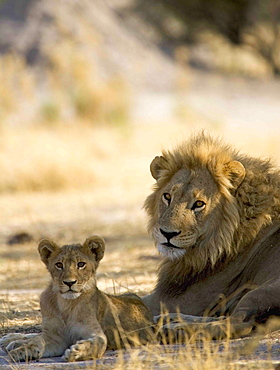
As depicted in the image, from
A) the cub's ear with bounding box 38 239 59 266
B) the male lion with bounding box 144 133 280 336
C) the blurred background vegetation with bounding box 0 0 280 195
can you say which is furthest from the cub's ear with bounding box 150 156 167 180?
the blurred background vegetation with bounding box 0 0 280 195

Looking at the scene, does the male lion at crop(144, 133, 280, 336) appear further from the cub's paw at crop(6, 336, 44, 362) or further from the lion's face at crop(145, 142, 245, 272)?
the cub's paw at crop(6, 336, 44, 362)

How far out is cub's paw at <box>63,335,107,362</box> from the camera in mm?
4789

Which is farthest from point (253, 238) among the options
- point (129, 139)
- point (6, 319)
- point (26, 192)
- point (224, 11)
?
point (224, 11)

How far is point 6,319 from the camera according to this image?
6.29 m

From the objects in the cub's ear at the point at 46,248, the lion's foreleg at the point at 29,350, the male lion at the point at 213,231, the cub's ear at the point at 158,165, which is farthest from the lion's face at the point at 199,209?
the lion's foreleg at the point at 29,350

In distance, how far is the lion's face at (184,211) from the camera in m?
5.79

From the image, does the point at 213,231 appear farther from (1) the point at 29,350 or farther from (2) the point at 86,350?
(1) the point at 29,350

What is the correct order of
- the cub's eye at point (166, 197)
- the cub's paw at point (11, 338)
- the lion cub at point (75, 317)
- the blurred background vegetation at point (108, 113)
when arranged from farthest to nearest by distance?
the blurred background vegetation at point (108, 113) < the cub's eye at point (166, 197) < the cub's paw at point (11, 338) < the lion cub at point (75, 317)

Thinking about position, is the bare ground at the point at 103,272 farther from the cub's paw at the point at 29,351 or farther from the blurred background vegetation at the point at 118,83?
the blurred background vegetation at the point at 118,83

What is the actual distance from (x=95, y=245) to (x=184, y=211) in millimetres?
875

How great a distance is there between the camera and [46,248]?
5.18 metres

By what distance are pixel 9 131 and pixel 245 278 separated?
526 inches

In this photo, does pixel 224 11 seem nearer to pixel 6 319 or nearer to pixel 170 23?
pixel 170 23

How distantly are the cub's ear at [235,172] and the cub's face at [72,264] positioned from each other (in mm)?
1245
